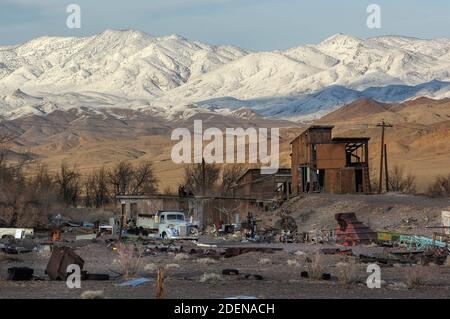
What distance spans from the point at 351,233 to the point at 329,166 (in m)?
30.1

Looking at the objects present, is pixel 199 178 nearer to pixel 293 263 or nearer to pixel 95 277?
pixel 293 263

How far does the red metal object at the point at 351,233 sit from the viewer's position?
131 ft

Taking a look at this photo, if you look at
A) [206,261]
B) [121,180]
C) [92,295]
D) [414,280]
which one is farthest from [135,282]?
[121,180]

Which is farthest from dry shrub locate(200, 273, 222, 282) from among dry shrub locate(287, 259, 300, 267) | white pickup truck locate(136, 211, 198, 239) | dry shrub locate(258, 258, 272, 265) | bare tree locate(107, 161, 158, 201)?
bare tree locate(107, 161, 158, 201)

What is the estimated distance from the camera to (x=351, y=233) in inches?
1588

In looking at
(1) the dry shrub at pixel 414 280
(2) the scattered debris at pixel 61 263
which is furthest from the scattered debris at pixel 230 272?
(1) the dry shrub at pixel 414 280

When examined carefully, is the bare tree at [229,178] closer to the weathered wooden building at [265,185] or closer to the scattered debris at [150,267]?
the weathered wooden building at [265,185]

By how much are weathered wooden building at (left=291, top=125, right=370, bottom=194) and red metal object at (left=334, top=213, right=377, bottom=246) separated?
28.5 m

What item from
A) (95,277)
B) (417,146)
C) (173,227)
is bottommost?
(95,277)

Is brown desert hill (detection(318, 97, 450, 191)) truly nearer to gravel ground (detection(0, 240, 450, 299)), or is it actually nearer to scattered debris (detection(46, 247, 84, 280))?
gravel ground (detection(0, 240, 450, 299))

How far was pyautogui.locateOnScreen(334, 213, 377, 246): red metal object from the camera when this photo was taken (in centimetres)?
3994

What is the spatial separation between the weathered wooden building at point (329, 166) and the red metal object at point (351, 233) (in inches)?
1120

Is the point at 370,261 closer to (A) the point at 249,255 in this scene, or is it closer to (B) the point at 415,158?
(A) the point at 249,255
